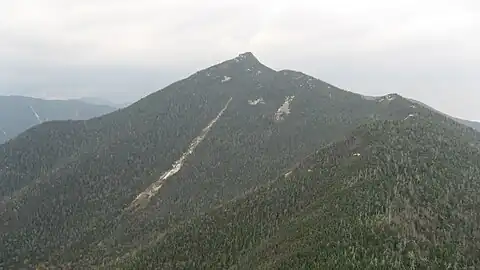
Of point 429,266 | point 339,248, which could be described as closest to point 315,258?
point 339,248

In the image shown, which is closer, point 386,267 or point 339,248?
point 386,267

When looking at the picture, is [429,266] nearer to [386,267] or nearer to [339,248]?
[386,267]

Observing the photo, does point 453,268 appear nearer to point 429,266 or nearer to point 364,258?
point 429,266

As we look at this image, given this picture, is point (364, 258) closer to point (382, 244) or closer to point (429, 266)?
point (382, 244)

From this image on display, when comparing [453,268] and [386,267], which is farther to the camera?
[453,268]

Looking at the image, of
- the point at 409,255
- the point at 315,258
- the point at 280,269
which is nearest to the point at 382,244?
the point at 409,255

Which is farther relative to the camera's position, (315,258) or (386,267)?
(315,258)

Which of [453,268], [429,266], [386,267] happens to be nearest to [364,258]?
[386,267]
